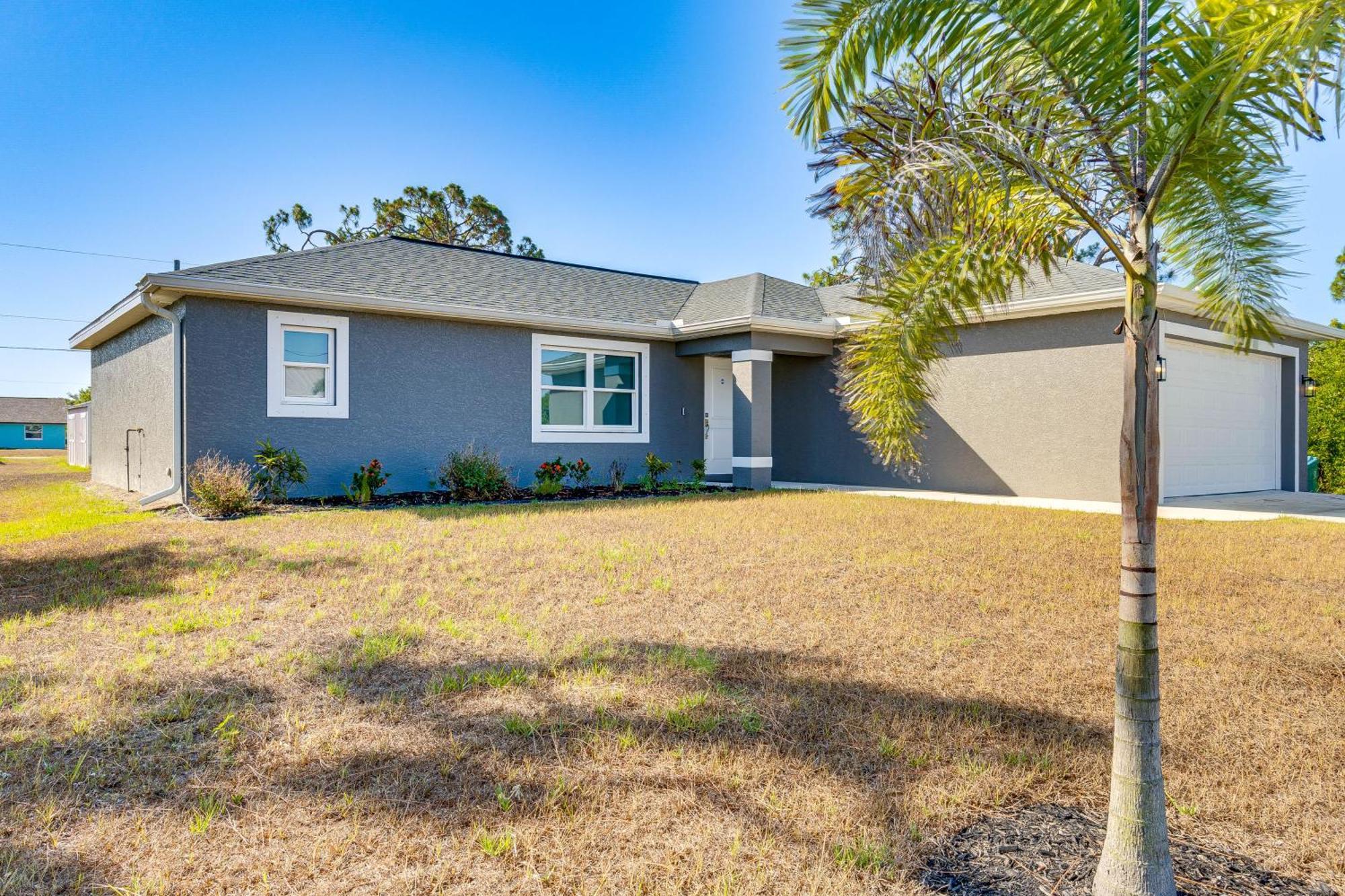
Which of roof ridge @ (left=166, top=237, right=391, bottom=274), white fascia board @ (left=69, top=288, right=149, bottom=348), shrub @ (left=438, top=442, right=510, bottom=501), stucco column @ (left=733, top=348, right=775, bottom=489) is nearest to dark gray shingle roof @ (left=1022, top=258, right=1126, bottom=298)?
stucco column @ (left=733, top=348, right=775, bottom=489)

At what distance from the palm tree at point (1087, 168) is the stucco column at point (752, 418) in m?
9.99

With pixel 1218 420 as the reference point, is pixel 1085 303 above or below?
above

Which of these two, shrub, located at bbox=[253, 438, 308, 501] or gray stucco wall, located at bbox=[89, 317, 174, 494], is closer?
shrub, located at bbox=[253, 438, 308, 501]

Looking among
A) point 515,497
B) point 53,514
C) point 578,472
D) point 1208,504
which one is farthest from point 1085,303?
point 53,514

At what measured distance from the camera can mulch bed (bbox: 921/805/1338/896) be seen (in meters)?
2.18

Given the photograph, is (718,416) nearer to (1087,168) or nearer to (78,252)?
(1087,168)

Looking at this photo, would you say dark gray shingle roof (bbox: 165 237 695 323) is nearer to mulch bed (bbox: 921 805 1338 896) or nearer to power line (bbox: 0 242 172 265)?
mulch bed (bbox: 921 805 1338 896)

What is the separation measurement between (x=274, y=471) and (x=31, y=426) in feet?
179

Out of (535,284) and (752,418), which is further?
(535,284)

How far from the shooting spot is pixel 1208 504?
11.7 meters

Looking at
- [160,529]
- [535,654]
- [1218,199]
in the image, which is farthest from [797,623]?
[160,529]

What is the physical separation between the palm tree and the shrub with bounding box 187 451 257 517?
882cm

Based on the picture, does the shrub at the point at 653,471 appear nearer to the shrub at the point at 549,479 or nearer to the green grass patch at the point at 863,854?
the shrub at the point at 549,479

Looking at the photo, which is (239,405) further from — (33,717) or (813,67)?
(813,67)
